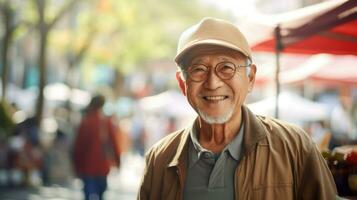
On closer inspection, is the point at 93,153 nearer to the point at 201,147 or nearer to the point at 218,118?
the point at 201,147

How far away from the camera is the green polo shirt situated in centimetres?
328

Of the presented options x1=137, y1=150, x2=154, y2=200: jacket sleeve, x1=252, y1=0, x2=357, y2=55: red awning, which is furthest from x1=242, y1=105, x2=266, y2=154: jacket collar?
x1=252, y1=0, x2=357, y2=55: red awning

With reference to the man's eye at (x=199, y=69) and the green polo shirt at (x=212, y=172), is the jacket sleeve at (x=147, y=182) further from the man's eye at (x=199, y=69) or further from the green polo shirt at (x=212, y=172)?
the man's eye at (x=199, y=69)

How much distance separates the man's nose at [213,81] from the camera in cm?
333

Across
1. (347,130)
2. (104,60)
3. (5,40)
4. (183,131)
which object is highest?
(104,60)

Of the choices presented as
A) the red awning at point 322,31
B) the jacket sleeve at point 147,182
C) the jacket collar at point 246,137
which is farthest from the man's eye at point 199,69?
the red awning at point 322,31

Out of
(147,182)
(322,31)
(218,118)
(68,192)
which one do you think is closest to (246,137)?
(218,118)

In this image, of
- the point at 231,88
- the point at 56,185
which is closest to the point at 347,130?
the point at 56,185

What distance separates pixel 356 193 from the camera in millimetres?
4121

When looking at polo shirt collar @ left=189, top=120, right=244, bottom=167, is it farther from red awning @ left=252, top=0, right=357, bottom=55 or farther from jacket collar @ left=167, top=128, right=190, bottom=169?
red awning @ left=252, top=0, right=357, bottom=55

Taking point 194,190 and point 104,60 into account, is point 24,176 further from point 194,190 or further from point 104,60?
point 104,60

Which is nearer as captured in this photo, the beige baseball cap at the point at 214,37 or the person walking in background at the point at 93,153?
the beige baseball cap at the point at 214,37

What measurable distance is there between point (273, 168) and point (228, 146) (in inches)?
10.5

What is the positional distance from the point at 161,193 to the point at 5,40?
1555 cm
